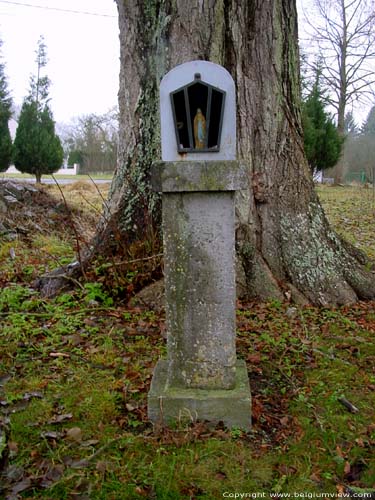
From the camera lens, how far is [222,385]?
282 cm

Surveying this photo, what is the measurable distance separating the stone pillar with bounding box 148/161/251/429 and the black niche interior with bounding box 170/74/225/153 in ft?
0.48

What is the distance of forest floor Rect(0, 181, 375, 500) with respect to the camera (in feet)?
7.61

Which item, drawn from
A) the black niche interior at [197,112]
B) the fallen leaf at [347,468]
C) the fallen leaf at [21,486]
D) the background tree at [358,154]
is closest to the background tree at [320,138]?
the background tree at [358,154]

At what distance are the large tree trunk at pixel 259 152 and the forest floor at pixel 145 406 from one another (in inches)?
14.7

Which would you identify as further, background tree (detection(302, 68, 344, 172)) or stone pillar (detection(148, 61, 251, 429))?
background tree (detection(302, 68, 344, 172))

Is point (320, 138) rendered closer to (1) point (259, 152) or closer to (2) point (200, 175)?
(1) point (259, 152)

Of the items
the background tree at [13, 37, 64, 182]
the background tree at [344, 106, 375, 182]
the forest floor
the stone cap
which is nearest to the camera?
the forest floor

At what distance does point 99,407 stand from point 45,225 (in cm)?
594

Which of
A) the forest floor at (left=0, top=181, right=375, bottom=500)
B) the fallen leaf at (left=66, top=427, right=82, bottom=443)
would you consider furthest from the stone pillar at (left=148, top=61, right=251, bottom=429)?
the fallen leaf at (left=66, top=427, right=82, bottom=443)

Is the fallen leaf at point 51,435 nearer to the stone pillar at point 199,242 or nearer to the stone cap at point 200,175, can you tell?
the stone pillar at point 199,242

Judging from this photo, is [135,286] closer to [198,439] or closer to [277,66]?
[198,439]

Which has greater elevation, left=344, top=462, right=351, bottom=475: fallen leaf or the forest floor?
the forest floor

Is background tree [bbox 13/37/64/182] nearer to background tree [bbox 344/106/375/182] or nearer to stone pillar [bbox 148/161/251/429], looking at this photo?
stone pillar [bbox 148/161/251/429]

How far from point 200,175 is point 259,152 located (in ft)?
7.55
